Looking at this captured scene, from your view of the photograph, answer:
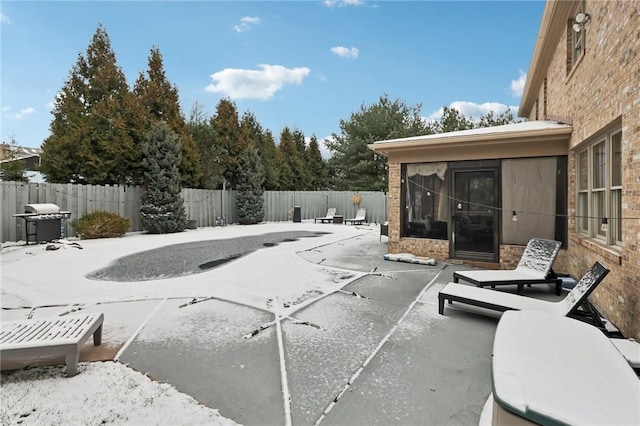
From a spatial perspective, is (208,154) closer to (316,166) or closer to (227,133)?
(227,133)

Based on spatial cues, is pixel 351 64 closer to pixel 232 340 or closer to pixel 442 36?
pixel 442 36

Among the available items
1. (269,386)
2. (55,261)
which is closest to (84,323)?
(269,386)

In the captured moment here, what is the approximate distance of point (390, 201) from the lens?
7953 mm

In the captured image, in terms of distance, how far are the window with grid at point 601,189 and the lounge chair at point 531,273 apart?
637mm

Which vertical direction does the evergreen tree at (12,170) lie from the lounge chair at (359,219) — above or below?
above

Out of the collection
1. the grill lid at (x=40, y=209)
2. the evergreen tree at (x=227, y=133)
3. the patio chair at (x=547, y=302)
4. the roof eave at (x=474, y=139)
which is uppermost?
the evergreen tree at (x=227, y=133)

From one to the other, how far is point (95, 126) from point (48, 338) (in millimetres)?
13853

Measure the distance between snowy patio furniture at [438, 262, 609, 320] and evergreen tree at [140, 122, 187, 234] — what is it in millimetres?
12020

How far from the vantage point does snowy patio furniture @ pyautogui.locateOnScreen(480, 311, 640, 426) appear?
1523mm

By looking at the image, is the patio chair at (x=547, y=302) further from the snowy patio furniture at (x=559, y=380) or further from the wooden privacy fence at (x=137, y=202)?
the wooden privacy fence at (x=137, y=202)

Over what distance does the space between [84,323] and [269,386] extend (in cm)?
179

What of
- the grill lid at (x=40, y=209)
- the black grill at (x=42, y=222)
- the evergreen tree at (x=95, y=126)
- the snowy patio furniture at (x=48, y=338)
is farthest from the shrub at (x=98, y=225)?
the snowy patio furniture at (x=48, y=338)

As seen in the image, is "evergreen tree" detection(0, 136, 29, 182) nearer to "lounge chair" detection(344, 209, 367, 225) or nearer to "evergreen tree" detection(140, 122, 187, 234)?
"evergreen tree" detection(140, 122, 187, 234)

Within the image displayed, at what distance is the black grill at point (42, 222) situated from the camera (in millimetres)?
9523
